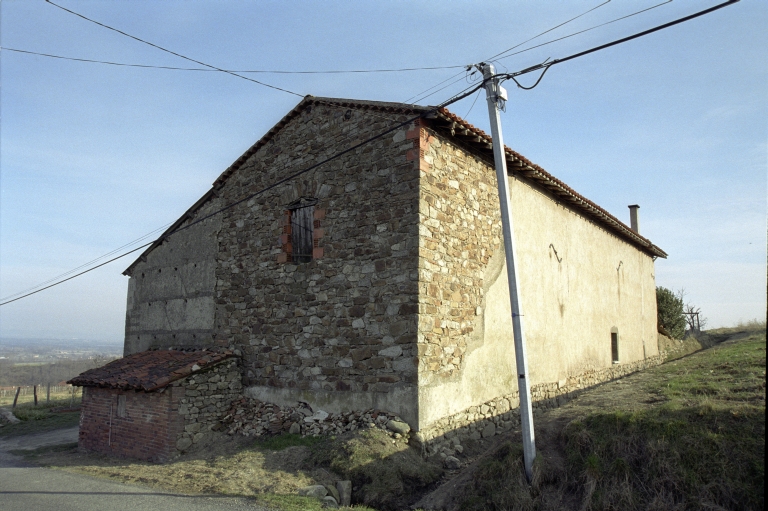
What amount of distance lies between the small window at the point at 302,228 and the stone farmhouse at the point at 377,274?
1.3 inches

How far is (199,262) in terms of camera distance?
12492 mm

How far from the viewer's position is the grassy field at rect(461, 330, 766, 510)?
19.5 feet

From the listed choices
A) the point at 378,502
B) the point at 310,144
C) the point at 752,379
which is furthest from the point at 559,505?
the point at 310,144

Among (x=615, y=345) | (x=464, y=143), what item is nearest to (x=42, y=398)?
(x=615, y=345)

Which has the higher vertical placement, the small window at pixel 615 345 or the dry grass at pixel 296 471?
the small window at pixel 615 345

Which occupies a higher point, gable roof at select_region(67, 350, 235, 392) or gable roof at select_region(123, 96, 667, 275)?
gable roof at select_region(123, 96, 667, 275)

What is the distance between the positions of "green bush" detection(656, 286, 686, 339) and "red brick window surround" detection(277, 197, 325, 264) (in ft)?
60.4

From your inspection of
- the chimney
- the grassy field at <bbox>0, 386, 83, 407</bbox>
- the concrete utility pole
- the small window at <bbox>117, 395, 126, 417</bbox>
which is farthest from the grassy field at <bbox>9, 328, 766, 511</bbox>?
the grassy field at <bbox>0, 386, 83, 407</bbox>

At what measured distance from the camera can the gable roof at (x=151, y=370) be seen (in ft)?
32.2

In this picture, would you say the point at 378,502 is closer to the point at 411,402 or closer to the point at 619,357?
the point at 411,402

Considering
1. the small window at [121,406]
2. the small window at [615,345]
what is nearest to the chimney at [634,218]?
the small window at [615,345]

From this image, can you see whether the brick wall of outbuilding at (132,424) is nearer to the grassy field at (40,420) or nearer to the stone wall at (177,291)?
the stone wall at (177,291)

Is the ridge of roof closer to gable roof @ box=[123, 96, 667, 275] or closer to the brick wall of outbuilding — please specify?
gable roof @ box=[123, 96, 667, 275]

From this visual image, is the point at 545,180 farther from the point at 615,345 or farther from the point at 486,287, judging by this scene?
the point at 615,345
